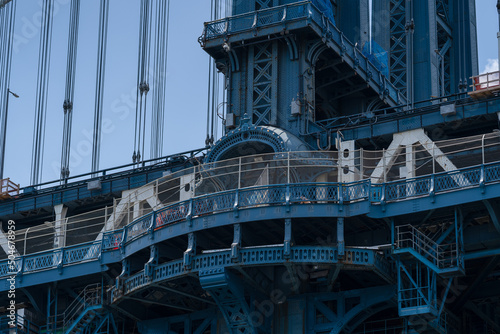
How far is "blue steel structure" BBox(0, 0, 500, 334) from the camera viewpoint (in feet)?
231

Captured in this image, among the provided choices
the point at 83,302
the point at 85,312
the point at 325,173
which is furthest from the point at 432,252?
the point at 83,302

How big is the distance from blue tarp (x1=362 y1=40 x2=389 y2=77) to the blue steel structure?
36 cm

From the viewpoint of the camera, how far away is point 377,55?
303ft

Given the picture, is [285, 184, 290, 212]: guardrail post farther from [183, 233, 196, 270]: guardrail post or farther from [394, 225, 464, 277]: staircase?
[394, 225, 464, 277]: staircase

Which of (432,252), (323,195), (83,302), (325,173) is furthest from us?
(83,302)

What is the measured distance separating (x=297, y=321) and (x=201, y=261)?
20.9 ft

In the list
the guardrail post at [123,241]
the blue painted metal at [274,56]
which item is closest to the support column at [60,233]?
the guardrail post at [123,241]

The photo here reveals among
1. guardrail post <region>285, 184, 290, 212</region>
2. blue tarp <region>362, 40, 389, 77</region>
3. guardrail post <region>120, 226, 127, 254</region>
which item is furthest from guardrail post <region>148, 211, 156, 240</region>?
blue tarp <region>362, 40, 389, 77</region>

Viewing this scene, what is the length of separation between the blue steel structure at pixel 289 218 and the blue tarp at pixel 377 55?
362 millimetres

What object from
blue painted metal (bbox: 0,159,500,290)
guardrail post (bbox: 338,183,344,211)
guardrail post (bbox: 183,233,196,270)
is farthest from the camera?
guardrail post (bbox: 183,233,196,270)

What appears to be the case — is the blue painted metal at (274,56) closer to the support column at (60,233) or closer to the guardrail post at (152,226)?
the guardrail post at (152,226)

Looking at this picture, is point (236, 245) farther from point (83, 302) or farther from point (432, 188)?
point (83, 302)

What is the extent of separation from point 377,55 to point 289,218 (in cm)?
2453

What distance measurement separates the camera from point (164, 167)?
8512 centimetres
